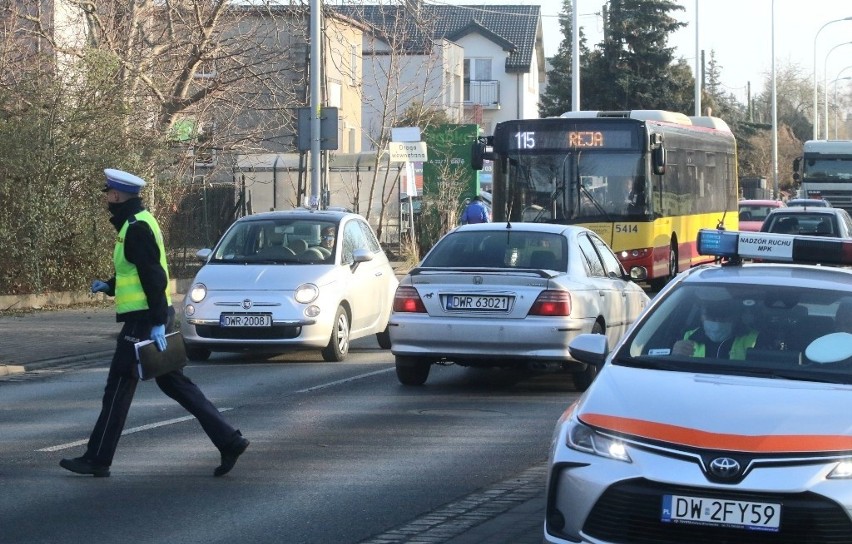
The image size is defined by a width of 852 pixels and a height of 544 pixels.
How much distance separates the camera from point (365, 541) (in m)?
6.95

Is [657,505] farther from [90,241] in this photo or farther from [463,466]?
[90,241]

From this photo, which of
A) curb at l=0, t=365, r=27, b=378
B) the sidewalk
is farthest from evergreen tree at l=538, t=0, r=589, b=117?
curb at l=0, t=365, r=27, b=378

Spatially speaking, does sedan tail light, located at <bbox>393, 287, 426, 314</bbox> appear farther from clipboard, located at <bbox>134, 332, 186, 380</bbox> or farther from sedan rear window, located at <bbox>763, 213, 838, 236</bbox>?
sedan rear window, located at <bbox>763, 213, 838, 236</bbox>

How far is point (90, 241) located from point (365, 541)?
1610 centimetres

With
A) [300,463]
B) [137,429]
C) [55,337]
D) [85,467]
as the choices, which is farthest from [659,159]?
[85,467]

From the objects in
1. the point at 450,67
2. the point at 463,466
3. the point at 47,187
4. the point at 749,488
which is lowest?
the point at 463,466

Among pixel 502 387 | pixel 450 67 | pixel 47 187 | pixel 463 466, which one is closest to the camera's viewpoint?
pixel 463 466

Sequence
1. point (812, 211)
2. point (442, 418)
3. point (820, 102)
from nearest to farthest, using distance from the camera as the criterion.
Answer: point (442, 418) → point (812, 211) → point (820, 102)

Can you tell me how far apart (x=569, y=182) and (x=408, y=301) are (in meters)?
11.0

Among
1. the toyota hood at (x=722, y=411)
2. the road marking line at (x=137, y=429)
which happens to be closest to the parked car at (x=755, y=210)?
the road marking line at (x=137, y=429)

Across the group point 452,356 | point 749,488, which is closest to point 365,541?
point 749,488

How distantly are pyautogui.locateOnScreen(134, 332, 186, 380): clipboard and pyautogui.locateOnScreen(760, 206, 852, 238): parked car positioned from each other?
16.7m

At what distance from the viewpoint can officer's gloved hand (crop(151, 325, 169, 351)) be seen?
861cm

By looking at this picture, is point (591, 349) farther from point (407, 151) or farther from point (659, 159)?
point (407, 151)
